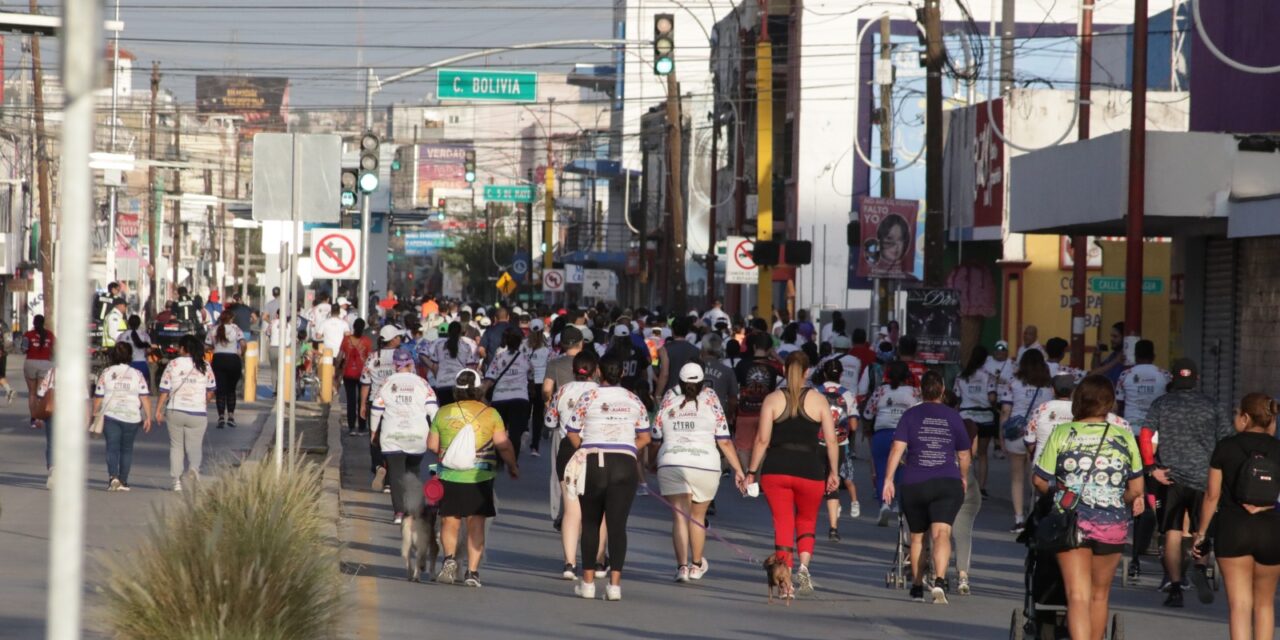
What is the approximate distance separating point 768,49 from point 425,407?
774 inches

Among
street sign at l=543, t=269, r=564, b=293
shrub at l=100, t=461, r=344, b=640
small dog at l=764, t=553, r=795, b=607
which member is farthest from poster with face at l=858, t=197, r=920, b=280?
street sign at l=543, t=269, r=564, b=293

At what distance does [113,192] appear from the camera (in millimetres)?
65250

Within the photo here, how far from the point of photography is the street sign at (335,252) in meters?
22.3

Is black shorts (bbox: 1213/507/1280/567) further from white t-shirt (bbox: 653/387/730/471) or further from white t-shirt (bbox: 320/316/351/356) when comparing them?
white t-shirt (bbox: 320/316/351/356)

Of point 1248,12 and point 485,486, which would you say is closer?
point 485,486

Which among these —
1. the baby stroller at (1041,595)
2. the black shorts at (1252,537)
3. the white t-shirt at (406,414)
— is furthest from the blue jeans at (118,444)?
the black shorts at (1252,537)

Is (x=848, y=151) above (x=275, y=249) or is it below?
above

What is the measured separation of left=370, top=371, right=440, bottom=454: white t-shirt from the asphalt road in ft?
2.77

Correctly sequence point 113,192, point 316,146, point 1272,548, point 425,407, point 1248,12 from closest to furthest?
point 1272,548, point 425,407, point 316,146, point 1248,12, point 113,192

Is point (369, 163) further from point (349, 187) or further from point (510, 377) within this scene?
point (510, 377)

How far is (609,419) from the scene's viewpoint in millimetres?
12789

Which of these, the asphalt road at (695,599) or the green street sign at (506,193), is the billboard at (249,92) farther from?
the asphalt road at (695,599)

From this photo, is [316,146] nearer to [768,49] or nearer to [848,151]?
[768,49]

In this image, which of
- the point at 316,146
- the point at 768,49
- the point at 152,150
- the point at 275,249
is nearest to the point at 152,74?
the point at 152,150
